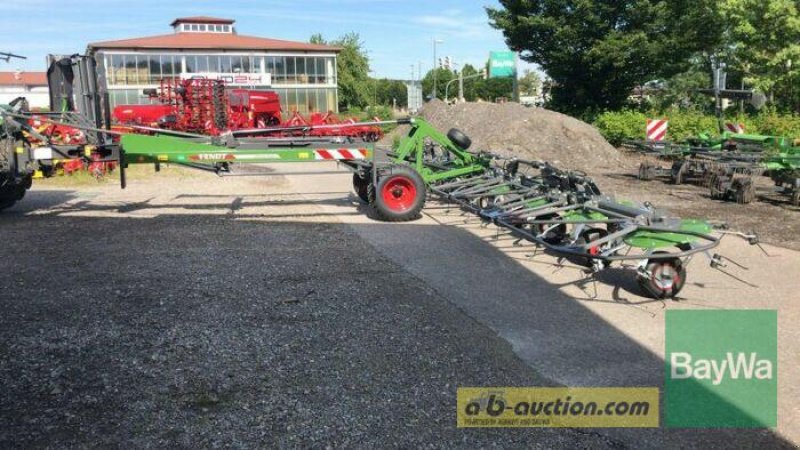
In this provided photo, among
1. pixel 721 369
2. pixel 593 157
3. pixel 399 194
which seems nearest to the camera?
pixel 721 369

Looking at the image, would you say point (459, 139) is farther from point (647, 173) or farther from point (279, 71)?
point (279, 71)

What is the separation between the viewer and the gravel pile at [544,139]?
60.0 feet

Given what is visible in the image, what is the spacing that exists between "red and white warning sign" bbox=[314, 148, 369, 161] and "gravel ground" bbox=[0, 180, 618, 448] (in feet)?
6.14

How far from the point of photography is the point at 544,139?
741 inches

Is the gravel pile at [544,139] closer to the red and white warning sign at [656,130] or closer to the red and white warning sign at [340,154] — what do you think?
the red and white warning sign at [656,130]

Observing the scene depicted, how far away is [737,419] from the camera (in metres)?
3.86

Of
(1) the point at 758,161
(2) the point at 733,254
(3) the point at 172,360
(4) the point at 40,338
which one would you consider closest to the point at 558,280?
(2) the point at 733,254

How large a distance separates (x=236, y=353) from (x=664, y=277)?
3.87 meters

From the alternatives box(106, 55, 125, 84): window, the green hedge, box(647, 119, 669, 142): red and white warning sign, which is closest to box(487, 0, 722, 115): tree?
the green hedge

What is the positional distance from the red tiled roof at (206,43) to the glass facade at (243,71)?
663 millimetres

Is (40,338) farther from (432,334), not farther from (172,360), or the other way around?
(432,334)

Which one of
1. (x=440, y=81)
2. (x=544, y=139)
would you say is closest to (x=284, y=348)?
(x=544, y=139)

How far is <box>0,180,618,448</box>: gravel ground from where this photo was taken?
12.1 ft

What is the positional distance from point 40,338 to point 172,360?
4.05 ft
